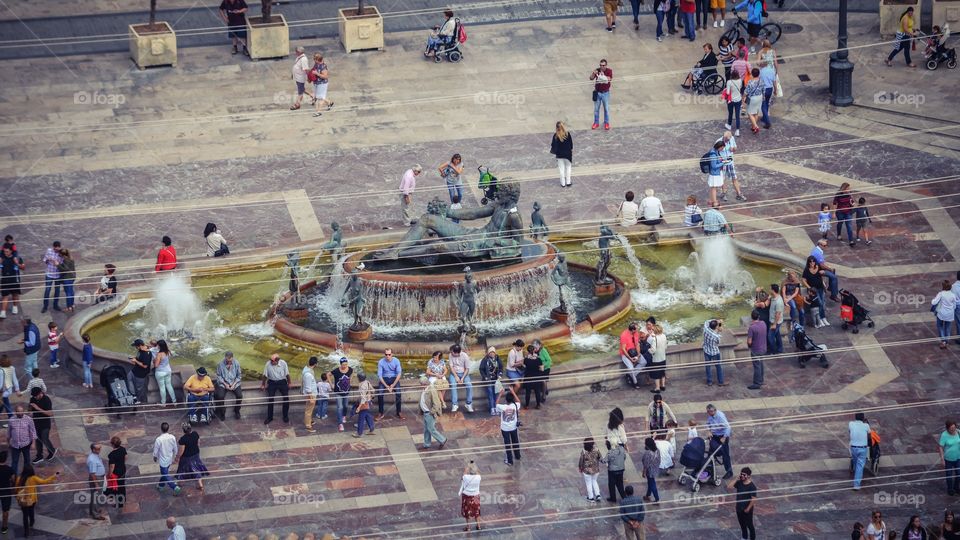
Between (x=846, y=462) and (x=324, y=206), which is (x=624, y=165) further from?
(x=846, y=462)

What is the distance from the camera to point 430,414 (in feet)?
106

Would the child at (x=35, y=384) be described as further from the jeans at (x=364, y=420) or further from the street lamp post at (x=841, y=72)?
the street lamp post at (x=841, y=72)

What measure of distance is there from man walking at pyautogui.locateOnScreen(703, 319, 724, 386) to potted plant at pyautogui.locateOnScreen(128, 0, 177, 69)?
750 inches

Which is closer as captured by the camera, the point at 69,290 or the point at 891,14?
the point at 69,290

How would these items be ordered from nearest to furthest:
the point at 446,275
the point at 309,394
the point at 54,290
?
the point at 309,394, the point at 446,275, the point at 54,290

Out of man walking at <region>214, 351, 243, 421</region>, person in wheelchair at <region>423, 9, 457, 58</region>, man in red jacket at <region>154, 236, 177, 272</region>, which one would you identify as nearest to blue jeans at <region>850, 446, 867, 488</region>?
man walking at <region>214, 351, 243, 421</region>

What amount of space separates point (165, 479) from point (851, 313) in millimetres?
12714

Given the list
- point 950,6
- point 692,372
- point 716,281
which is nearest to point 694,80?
point 950,6

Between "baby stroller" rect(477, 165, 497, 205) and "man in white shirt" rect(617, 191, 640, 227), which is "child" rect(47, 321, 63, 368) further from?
"man in white shirt" rect(617, 191, 640, 227)

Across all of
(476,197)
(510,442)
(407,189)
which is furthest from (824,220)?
(510,442)

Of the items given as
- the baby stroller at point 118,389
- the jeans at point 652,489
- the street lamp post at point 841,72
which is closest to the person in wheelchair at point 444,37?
the street lamp post at point 841,72

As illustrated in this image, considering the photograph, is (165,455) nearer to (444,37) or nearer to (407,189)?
(407,189)

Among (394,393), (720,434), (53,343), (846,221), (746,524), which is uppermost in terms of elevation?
(846,221)

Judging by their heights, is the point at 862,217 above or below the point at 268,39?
below
